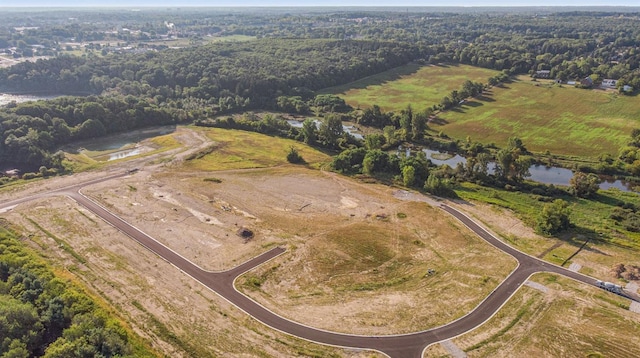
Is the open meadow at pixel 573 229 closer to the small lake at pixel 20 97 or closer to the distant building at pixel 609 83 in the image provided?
the distant building at pixel 609 83

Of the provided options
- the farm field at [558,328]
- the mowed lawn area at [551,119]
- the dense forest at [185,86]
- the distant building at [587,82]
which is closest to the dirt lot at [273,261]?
the farm field at [558,328]

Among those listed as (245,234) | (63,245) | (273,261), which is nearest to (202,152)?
(245,234)

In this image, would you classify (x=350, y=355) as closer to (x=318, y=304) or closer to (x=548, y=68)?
(x=318, y=304)

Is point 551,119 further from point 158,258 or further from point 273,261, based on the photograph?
point 158,258

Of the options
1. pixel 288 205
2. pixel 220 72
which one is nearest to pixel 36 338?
pixel 288 205

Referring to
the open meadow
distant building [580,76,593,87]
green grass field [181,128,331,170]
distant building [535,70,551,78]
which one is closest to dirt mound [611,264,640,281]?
the open meadow

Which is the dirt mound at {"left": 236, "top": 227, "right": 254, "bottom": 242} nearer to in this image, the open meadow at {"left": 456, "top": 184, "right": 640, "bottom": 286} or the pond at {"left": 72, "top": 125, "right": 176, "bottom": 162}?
the open meadow at {"left": 456, "top": 184, "right": 640, "bottom": 286}
